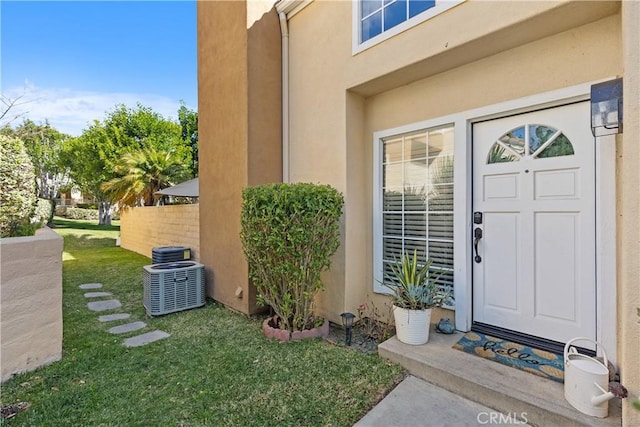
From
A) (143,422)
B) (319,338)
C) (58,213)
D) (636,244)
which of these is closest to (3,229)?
(143,422)

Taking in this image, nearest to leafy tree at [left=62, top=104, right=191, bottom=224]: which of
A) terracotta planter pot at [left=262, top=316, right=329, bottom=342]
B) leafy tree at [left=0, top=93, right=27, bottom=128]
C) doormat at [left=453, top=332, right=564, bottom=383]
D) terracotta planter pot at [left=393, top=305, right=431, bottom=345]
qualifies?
leafy tree at [left=0, top=93, right=27, bottom=128]

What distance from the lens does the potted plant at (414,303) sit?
3.49 m

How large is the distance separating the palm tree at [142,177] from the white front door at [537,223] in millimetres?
12877

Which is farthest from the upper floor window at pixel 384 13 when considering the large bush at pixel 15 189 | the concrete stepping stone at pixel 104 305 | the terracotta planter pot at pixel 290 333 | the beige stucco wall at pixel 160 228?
the concrete stepping stone at pixel 104 305

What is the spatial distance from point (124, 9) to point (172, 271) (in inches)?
376

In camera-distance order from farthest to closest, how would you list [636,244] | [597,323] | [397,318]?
1. [397,318]
2. [597,323]
3. [636,244]

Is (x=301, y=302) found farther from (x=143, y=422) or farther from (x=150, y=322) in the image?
(x=150, y=322)

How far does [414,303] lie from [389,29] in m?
3.53

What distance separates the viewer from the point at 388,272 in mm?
4605

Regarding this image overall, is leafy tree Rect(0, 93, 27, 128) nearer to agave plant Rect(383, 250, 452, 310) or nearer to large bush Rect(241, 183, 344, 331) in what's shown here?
large bush Rect(241, 183, 344, 331)

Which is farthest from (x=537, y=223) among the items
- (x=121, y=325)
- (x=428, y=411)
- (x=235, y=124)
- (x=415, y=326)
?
(x=121, y=325)

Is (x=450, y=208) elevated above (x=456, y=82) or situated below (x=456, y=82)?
below

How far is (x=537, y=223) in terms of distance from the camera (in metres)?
3.36

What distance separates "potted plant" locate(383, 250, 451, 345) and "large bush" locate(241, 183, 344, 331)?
3.40 feet
